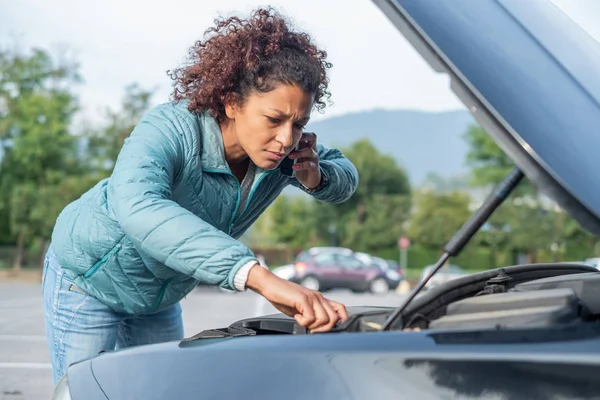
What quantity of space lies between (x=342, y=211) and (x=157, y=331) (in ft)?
164

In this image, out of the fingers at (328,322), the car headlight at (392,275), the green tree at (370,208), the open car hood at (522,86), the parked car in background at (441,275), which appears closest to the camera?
the open car hood at (522,86)

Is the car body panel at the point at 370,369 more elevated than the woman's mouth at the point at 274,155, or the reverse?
the woman's mouth at the point at 274,155

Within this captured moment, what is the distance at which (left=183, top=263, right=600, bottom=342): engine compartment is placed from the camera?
4.33ft

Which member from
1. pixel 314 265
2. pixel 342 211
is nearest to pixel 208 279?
pixel 314 265

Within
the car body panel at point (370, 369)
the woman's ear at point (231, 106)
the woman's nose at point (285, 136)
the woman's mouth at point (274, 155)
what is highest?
the woman's ear at point (231, 106)

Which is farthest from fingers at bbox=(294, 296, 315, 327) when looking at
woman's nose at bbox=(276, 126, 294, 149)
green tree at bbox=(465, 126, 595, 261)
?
green tree at bbox=(465, 126, 595, 261)

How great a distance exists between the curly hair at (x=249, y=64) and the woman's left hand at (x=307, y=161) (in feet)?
0.37

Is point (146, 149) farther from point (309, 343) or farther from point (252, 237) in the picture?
point (252, 237)

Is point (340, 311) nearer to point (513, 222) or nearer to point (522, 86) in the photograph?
point (522, 86)

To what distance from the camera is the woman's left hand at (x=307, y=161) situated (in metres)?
2.34

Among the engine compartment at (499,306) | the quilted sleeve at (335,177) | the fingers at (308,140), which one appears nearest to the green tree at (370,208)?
the quilted sleeve at (335,177)

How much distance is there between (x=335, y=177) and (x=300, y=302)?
3.30 feet

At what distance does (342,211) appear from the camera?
52.4 m

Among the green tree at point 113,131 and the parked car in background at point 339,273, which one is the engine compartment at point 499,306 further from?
the green tree at point 113,131
